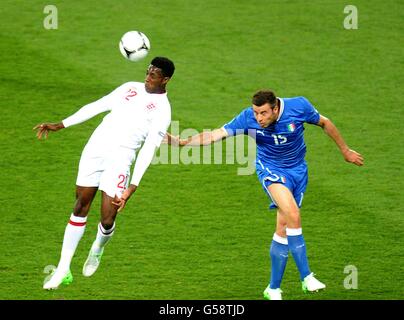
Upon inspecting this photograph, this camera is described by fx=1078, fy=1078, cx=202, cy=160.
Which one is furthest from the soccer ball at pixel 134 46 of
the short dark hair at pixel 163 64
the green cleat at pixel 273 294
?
the green cleat at pixel 273 294

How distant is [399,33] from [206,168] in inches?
245

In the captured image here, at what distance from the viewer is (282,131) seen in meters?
10.6

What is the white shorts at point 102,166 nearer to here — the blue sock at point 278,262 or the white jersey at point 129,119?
the white jersey at point 129,119

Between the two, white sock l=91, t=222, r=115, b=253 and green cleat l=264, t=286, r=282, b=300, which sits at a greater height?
white sock l=91, t=222, r=115, b=253

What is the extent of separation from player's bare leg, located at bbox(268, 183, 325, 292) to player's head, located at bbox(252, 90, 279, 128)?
2.27ft

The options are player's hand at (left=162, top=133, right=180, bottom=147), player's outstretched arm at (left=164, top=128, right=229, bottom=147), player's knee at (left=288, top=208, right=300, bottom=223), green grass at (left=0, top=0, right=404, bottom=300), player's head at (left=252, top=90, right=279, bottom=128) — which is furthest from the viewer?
green grass at (left=0, top=0, right=404, bottom=300)

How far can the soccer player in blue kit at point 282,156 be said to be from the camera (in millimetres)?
10492

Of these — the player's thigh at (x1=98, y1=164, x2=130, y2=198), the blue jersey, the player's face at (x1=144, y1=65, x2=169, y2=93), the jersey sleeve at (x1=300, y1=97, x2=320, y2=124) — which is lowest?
the player's thigh at (x1=98, y1=164, x2=130, y2=198)

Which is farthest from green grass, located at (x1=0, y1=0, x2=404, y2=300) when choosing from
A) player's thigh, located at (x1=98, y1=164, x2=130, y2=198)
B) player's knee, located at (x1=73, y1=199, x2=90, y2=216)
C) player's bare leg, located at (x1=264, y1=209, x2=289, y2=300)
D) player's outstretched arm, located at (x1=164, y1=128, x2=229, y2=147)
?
player's outstretched arm, located at (x1=164, y1=128, x2=229, y2=147)

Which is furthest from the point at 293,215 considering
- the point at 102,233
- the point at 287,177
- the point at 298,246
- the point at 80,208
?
the point at 80,208

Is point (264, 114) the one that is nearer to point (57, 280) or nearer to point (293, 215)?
point (293, 215)

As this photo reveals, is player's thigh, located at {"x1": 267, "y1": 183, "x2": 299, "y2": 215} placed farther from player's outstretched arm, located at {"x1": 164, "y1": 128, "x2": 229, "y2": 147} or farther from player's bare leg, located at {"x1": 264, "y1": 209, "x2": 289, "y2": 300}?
player's outstretched arm, located at {"x1": 164, "y1": 128, "x2": 229, "y2": 147}

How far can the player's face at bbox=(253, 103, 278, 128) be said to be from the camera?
34.1 feet

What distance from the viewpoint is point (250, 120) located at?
10.7 meters
